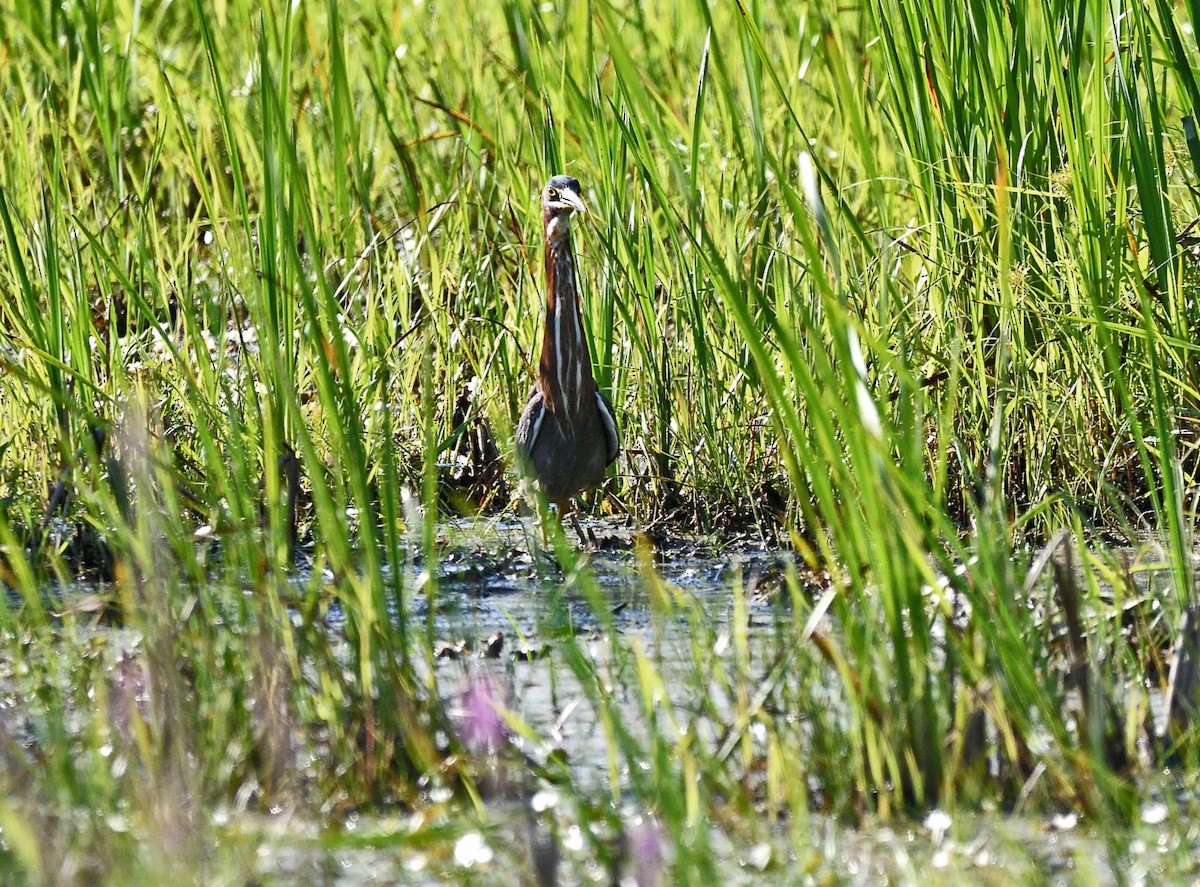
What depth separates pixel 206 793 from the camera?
245cm

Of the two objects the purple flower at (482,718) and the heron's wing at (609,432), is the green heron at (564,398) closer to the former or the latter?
the heron's wing at (609,432)

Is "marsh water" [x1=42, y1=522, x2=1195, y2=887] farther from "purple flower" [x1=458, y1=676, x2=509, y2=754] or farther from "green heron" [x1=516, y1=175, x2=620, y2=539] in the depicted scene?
"green heron" [x1=516, y1=175, x2=620, y2=539]

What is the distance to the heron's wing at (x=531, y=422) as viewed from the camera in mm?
4730

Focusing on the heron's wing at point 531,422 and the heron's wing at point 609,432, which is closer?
the heron's wing at point 609,432

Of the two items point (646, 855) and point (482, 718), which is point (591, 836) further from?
point (482, 718)

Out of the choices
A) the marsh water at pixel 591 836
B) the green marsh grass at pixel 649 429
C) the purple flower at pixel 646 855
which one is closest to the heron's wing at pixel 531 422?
the green marsh grass at pixel 649 429

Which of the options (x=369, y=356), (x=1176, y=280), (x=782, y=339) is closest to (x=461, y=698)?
(x=782, y=339)

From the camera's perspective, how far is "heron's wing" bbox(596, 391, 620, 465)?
4.60 m

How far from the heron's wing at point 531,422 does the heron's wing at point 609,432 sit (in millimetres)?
195

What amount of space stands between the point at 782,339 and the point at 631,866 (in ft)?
2.43

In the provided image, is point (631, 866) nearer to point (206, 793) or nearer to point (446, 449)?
point (206, 793)

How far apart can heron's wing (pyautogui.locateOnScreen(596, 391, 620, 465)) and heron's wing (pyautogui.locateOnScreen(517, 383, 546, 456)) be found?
0.19 meters

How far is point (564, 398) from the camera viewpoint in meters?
4.65

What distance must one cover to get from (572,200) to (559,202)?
0.41ft
